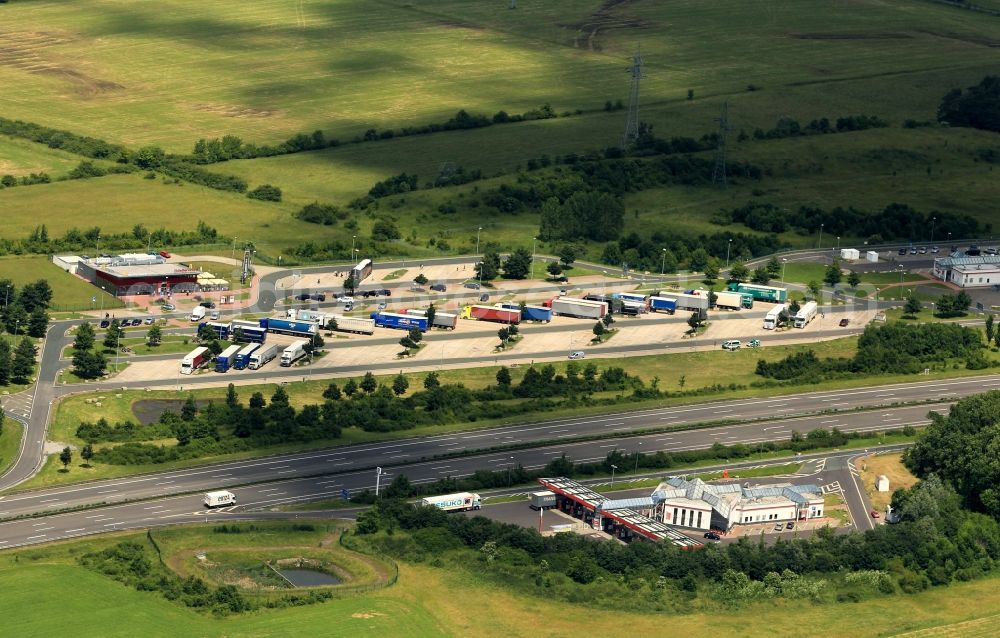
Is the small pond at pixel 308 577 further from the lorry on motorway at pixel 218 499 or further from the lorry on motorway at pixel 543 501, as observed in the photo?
the lorry on motorway at pixel 543 501

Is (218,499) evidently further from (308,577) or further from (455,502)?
(455,502)

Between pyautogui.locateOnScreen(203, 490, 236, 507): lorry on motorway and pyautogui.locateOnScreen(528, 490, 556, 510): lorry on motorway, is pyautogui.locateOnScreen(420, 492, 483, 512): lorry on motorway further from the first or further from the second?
pyautogui.locateOnScreen(203, 490, 236, 507): lorry on motorway

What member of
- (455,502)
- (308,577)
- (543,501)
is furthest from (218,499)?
(543,501)

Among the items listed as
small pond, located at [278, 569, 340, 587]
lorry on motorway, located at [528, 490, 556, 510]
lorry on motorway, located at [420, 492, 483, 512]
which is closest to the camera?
small pond, located at [278, 569, 340, 587]

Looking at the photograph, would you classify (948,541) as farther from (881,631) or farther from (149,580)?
(149,580)

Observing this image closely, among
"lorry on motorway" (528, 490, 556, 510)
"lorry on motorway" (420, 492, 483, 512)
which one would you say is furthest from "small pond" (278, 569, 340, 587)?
"lorry on motorway" (528, 490, 556, 510)
